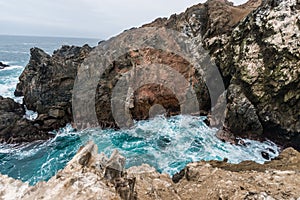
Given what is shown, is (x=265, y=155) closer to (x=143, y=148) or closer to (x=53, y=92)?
(x=143, y=148)

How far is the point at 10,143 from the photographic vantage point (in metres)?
21.8

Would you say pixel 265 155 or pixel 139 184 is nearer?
pixel 139 184

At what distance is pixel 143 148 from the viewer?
70.5ft

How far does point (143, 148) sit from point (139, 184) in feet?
44.4

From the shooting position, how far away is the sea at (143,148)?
18.8 meters

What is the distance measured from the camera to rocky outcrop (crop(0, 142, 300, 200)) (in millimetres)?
5324

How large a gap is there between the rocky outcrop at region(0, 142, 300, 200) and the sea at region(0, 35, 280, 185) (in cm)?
897

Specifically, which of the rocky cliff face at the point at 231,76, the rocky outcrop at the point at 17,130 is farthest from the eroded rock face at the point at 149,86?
the rocky outcrop at the point at 17,130

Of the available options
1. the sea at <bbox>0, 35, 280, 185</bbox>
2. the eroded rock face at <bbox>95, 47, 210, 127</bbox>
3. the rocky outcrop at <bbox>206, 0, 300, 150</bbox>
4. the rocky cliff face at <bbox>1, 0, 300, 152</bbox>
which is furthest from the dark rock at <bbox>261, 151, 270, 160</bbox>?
the eroded rock face at <bbox>95, 47, 210, 127</bbox>

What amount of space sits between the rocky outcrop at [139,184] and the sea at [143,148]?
353 inches

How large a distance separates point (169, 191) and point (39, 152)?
16.5 meters

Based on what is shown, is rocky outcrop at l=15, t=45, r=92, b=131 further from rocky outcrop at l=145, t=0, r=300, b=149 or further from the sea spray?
rocky outcrop at l=145, t=0, r=300, b=149

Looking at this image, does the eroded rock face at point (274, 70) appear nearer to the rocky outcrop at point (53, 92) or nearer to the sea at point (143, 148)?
the sea at point (143, 148)

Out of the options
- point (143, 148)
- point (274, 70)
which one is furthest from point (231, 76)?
point (143, 148)
